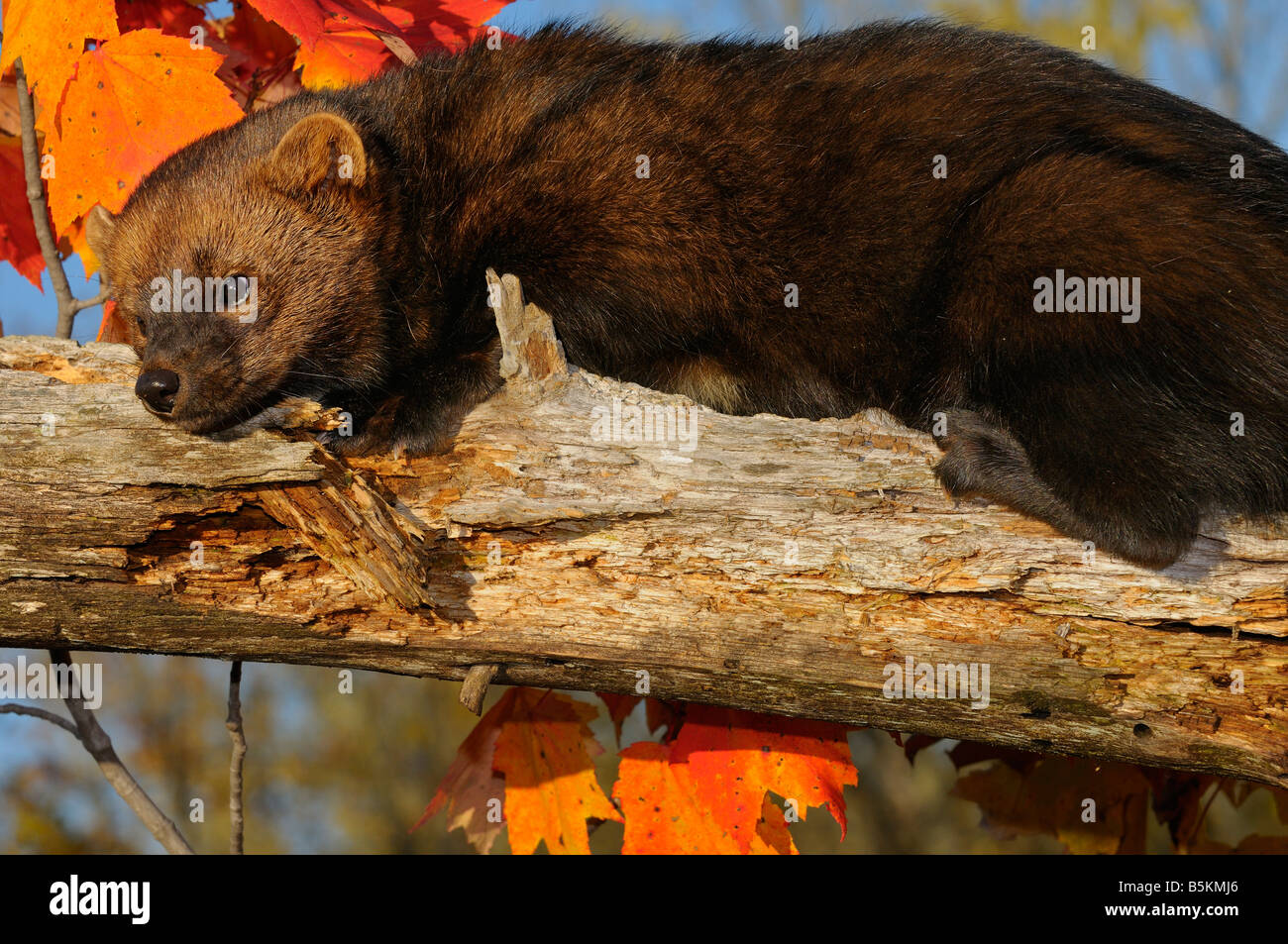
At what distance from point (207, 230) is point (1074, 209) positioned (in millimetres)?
3313

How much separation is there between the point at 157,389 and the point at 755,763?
2467 millimetres

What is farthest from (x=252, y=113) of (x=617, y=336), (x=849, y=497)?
(x=849, y=497)

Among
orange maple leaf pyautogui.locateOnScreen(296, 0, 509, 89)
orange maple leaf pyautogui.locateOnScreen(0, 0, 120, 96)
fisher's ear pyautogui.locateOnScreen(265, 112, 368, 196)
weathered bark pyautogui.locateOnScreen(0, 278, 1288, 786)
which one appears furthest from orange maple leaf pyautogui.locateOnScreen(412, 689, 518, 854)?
orange maple leaf pyautogui.locateOnScreen(0, 0, 120, 96)

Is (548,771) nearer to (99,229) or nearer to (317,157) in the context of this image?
(317,157)

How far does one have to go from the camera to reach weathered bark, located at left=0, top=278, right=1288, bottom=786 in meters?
3.42

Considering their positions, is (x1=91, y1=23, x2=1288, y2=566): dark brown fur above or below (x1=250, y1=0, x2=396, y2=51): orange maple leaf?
below

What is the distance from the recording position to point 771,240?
4355 mm

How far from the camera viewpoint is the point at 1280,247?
403cm

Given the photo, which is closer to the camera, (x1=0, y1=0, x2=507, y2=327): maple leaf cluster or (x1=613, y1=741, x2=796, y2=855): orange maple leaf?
(x1=0, y1=0, x2=507, y2=327): maple leaf cluster

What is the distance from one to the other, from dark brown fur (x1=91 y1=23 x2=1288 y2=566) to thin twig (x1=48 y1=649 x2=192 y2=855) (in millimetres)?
1302

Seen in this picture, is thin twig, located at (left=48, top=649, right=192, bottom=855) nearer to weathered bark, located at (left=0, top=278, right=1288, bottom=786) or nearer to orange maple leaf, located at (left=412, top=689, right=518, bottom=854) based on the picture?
orange maple leaf, located at (left=412, top=689, right=518, bottom=854)

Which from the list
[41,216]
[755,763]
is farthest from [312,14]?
[755,763]

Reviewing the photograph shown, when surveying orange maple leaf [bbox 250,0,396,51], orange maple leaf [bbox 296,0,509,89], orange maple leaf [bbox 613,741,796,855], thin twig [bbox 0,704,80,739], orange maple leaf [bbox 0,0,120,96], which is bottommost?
orange maple leaf [bbox 613,741,796,855]

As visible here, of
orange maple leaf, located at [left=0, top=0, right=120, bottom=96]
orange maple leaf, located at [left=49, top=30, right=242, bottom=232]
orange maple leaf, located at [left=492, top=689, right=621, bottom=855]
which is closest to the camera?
orange maple leaf, located at [left=0, top=0, right=120, bottom=96]
